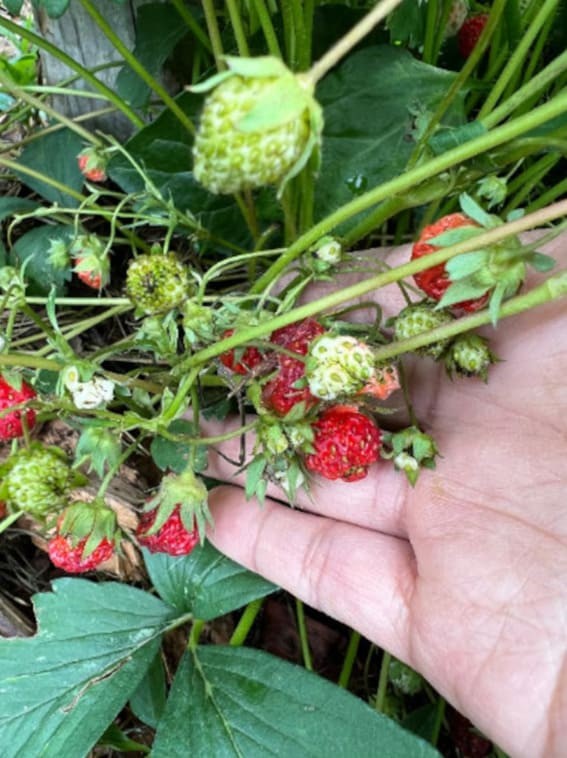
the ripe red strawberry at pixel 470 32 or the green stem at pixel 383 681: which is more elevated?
the ripe red strawberry at pixel 470 32

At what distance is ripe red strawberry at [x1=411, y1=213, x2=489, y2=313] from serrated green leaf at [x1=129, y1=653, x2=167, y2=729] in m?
0.67

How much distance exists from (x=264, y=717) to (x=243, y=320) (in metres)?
0.51

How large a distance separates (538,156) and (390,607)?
745 mm

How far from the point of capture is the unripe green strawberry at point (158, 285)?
3.07 ft

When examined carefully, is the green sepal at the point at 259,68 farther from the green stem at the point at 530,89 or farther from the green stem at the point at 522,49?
the green stem at the point at 522,49

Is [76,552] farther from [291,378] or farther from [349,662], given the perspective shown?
[349,662]

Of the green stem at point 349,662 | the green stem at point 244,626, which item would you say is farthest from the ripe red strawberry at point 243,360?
the green stem at point 349,662

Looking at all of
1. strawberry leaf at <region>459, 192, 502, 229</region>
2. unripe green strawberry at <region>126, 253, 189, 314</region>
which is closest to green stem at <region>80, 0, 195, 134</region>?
unripe green strawberry at <region>126, 253, 189, 314</region>

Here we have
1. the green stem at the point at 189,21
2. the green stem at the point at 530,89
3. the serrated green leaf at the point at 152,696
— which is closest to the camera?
the green stem at the point at 530,89

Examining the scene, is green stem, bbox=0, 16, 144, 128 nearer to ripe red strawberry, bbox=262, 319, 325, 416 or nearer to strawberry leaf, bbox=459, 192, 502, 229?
ripe red strawberry, bbox=262, 319, 325, 416

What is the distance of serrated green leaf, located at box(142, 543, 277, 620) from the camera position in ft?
3.80

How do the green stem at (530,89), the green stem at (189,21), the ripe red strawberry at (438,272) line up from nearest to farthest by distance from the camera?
the green stem at (530,89) → the ripe red strawberry at (438,272) → the green stem at (189,21)

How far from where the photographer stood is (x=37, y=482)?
3.06 feet

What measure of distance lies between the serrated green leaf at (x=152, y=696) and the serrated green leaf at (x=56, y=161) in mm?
715
